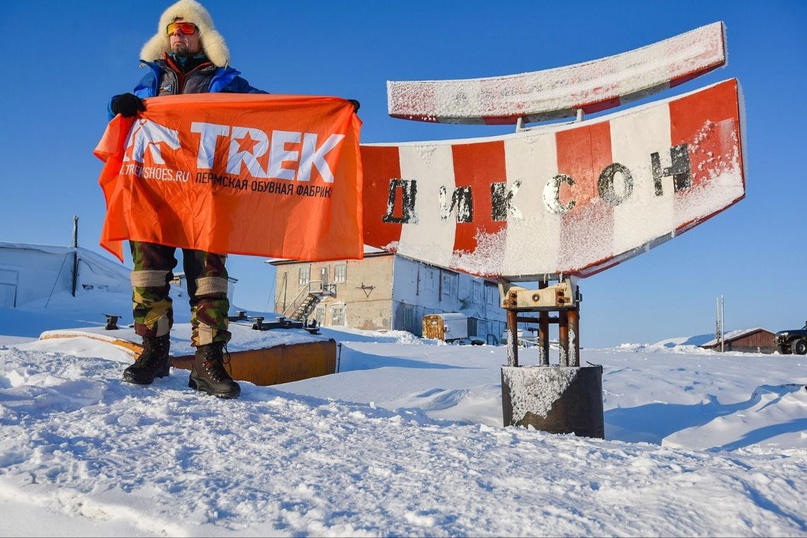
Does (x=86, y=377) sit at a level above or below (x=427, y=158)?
below

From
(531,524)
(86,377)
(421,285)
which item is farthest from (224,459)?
(421,285)

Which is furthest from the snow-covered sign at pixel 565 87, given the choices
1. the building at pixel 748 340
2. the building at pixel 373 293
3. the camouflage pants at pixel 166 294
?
the building at pixel 748 340

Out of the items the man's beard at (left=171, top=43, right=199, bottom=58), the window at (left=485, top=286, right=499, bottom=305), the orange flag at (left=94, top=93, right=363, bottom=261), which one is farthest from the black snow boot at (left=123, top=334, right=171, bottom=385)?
the window at (left=485, top=286, right=499, bottom=305)

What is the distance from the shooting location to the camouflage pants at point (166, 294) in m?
2.76

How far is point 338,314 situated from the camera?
104 ft

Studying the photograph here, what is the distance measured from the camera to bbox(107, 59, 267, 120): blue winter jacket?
3.21 meters

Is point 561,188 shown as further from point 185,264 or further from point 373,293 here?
point 373,293

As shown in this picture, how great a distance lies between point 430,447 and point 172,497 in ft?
2.82

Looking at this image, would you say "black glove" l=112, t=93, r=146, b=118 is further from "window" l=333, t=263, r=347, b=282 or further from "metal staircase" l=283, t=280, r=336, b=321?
"window" l=333, t=263, r=347, b=282

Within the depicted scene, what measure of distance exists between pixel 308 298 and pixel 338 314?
1897mm

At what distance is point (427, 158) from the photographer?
3947 mm

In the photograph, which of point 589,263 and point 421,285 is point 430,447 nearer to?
point 589,263

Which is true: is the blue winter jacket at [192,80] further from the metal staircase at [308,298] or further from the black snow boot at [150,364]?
the metal staircase at [308,298]

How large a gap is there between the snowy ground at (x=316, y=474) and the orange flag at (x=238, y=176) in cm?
80
